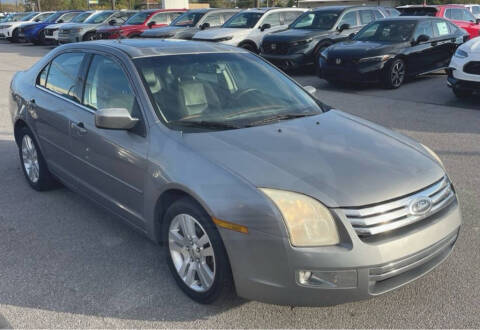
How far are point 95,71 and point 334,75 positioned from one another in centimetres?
761

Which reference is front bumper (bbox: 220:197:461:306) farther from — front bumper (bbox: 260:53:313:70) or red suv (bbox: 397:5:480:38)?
red suv (bbox: 397:5:480:38)

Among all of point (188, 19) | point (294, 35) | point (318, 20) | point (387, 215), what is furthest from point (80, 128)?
point (188, 19)

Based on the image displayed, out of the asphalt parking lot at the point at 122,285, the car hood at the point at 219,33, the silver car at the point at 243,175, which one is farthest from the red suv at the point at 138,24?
the silver car at the point at 243,175

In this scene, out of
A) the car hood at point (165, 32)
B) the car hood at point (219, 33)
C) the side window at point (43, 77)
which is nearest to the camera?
the side window at point (43, 77)

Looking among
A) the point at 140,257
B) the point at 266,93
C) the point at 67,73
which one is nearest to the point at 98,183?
the point at 140,257

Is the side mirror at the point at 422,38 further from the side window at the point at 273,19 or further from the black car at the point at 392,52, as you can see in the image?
the side window at the point at 273,19

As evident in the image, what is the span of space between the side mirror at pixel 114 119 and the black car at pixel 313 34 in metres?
A: 9.69

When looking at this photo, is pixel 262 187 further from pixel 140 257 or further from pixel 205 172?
pixel 140 257

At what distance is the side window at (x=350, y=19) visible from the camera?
13459 mm

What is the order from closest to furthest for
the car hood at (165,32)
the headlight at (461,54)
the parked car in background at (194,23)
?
1. the headlight at (461,54)
2. the car hood at (165,32)
3. the parked car in background at (194,23)

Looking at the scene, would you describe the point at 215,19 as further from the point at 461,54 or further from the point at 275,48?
the point at 461,54

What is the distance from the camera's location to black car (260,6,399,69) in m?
12.6

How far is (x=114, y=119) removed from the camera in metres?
3.36

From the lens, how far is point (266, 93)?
4.06 m
